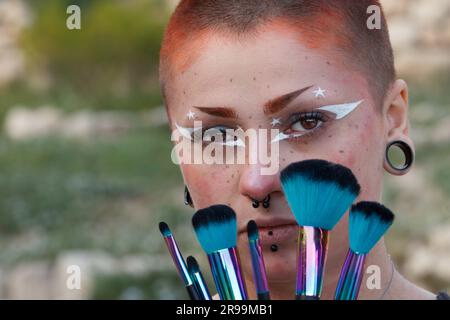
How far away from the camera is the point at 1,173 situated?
7.78m

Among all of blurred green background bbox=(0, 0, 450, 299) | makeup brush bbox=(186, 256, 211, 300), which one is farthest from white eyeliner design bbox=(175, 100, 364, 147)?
blurred green background bbox=(0, 0, 450, 299)

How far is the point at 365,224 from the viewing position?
1030mm

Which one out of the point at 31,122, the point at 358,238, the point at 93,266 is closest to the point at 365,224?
the point at 358,238

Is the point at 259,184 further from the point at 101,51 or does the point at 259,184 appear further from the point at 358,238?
the point at 101,51

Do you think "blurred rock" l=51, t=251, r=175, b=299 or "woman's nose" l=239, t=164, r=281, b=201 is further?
"blurred rock" l=51, t=251, r=175, b=299

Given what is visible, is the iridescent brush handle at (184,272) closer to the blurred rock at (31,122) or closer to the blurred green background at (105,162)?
the blurred green background at (105,162)

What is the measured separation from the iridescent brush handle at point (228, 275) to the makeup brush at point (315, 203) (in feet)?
0.23

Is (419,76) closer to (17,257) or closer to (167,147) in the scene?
(167,147)

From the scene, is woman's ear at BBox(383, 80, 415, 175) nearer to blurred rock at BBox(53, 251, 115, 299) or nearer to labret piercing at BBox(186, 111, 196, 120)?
labret piercing at BBox(186, 111, 196, 120)

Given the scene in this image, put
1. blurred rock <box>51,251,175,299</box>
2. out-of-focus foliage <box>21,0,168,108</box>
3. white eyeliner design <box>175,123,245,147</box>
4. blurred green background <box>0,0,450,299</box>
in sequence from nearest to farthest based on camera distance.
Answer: white eyeliner design <box>175,123,245,147</box> < blurred rock <box>51,251,175,299</box> < blurred green background <box>0,0,450,299</box> < out-of-focus foliage <box>21,0,168,108</box>

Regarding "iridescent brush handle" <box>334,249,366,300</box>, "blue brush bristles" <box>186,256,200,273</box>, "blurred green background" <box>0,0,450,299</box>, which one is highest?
"blurred green background" <box>0,0,450,299</box>

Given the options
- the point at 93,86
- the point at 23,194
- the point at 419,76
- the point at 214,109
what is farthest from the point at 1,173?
the point at 214,109

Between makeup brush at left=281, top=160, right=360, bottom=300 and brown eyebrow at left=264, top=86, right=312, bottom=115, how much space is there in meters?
0.17

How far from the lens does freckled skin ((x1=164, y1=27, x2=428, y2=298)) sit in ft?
3.90
